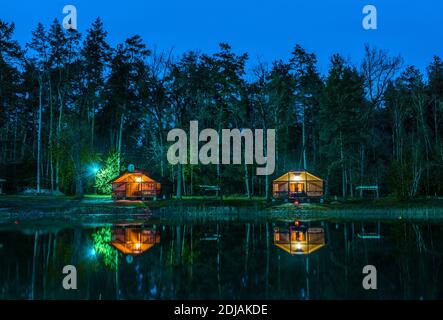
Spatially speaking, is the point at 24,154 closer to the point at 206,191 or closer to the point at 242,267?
the point at 206,191

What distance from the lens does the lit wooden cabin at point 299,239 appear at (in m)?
21.4

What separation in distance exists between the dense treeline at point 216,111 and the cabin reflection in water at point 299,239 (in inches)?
728

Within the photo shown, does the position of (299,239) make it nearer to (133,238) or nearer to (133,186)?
(133,238)

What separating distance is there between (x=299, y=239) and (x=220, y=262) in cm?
736

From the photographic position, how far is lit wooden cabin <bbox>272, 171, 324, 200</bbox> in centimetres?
4934

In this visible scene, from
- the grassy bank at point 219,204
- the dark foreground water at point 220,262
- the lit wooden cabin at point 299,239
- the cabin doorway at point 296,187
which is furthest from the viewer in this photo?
the cabin doorway at point 296,187

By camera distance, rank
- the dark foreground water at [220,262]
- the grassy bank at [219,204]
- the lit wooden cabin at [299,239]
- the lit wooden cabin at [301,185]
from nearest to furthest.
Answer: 1. the dark foreground water at [220,262]
2. the lit wooden cabin at [299,239]
3. the grassy bank at [219,204]
4. the lit wooden cabin at [301,185]

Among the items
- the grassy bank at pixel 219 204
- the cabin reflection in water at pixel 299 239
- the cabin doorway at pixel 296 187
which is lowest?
the cabin reflection in water at pixel 299 239

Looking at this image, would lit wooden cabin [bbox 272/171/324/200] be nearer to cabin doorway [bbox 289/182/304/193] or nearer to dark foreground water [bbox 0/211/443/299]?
cabin doorway [bbox 289/182/304/193]

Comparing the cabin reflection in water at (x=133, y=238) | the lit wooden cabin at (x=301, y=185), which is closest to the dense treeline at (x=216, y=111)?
the lit wooden cabin at (x=301, y=185)

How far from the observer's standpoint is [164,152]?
5488cm

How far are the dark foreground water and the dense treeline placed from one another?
20.8 m

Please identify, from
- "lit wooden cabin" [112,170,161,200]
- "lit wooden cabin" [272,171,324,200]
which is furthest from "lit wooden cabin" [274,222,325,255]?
"lit wooden cabin" [112,170,161,200]

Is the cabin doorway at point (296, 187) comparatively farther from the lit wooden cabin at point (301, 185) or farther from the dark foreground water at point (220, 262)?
the dark foreground water at point (220, 262)
